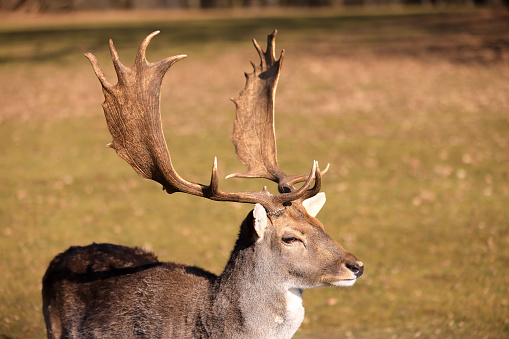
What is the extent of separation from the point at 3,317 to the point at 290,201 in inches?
177

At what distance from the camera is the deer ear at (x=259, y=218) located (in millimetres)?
4484

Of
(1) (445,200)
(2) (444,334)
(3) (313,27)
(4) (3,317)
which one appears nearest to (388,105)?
(1) (445,200)

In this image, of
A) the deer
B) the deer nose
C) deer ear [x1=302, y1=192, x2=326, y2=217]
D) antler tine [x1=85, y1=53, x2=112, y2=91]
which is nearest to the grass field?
the deer

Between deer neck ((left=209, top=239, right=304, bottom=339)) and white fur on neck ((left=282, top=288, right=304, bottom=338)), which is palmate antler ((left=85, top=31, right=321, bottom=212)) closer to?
deer neck ((left=209, top=239, right=304, bottom=339))

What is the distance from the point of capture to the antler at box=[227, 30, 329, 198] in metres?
5.70

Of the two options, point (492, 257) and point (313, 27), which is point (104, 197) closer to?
point (492, 257)

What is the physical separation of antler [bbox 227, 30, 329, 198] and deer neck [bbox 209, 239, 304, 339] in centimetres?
107

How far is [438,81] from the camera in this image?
22.0 meters

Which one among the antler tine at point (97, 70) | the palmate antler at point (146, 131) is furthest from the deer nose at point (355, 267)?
the antler tine at point (97, 70)

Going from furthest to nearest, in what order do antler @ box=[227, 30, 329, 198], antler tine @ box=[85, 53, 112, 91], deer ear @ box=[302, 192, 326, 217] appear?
antler @ box=[227, 30, 329, 198] < deer ear @ box=[302, 192, 326, 217] < antler tine @ box=[85, 53, 112, 91]

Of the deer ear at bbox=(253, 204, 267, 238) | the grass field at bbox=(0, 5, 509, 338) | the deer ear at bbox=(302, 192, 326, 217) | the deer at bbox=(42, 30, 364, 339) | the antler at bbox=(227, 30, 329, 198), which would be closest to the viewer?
the deer ear at bbox=(253, 204, 267, 238)

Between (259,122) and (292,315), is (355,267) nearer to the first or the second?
(292,315)

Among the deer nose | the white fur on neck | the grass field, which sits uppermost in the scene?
the deer nose

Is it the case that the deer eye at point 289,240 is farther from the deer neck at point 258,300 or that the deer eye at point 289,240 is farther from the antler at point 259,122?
the antler at point 259,122
